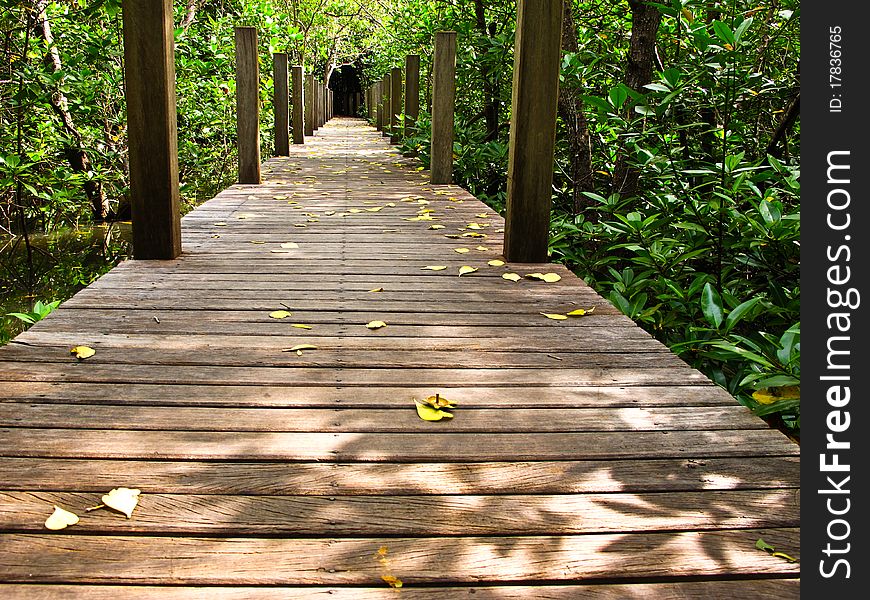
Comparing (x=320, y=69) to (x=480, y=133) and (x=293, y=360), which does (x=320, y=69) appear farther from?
(x=293, y=360)

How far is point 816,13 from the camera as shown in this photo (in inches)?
67.7

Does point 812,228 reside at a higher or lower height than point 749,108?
lower

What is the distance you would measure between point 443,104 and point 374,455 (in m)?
5.11

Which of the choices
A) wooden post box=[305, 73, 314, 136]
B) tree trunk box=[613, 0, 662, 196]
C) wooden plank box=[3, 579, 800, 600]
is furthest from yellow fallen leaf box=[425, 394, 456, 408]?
wooden post box=[305, 73, 314, 136]

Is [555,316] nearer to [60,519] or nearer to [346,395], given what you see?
[346,395]

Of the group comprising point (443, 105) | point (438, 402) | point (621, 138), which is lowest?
point (438, 402)

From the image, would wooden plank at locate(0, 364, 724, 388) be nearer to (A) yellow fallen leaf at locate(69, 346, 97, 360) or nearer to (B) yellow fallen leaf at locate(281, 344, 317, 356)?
(A) yellow fallen leaf at locate(69, 346, 97, 360)

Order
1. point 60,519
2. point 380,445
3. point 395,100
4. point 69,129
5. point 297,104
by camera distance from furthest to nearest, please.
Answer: point 395,100 → point 297,104 → point 69,129 → point 380,445 → point 60,519

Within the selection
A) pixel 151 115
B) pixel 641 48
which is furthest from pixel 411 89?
pixel 151 115

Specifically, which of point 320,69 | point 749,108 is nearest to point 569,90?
point 749,108

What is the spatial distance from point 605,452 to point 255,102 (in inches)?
201

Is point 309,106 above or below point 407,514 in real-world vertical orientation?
above

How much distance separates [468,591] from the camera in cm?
121

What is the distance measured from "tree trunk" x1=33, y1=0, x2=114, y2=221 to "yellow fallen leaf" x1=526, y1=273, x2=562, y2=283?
3932 millimetres
